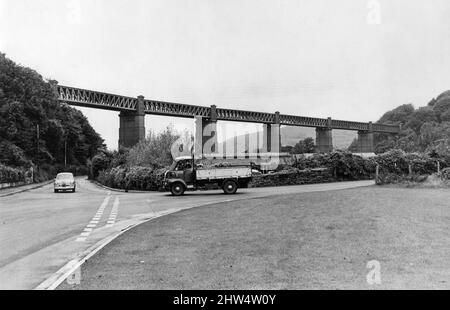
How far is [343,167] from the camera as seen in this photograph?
40281 mm

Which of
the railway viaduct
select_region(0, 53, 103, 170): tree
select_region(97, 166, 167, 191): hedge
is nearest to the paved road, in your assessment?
select_region(97, 166, 167, 191): hedge

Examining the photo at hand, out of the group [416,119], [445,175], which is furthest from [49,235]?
[416,119]

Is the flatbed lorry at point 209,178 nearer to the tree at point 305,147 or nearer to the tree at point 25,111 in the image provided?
the tree at point 25,111

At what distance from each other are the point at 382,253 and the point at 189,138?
46114 millimetres

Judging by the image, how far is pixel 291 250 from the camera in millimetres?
10117

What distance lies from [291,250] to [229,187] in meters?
21.1

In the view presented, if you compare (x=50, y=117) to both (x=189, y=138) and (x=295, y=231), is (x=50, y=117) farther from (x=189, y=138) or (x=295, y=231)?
(x=295, y=231)

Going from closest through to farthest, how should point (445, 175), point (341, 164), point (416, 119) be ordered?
point (445, 175) → point (341, 164) → point (416, 119)

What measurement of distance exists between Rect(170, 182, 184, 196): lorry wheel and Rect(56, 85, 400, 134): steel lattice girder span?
53.9 meters

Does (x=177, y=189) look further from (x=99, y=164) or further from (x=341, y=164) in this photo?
(x=99, y=164)

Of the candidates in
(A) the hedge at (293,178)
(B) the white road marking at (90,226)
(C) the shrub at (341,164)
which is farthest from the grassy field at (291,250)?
(C) the shrub at (341,164)

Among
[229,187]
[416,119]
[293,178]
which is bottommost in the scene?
[229,187]
